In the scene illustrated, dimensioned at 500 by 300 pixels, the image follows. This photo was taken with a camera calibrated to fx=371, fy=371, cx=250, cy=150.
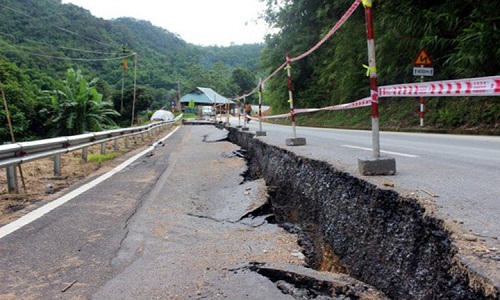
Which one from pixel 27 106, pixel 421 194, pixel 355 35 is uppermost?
pixel 355 35

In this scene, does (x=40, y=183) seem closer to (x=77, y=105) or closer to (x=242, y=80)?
(x=77, y=105)

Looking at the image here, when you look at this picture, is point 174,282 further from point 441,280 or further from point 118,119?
point 118,119

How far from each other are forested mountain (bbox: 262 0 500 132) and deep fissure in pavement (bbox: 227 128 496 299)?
780cm

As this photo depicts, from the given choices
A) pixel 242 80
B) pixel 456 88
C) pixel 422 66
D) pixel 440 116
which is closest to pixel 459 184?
pixel 456 88

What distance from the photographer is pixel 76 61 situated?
46906 mm

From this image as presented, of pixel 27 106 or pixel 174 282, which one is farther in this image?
pixel 27 106

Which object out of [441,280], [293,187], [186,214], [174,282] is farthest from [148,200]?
[441,280]

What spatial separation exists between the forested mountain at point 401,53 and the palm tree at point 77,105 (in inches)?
499

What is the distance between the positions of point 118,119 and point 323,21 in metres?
29.0

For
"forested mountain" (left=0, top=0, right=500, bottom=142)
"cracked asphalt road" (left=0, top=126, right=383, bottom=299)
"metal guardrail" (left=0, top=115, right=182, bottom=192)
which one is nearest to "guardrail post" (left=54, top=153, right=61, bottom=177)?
"metal guardrail" (left=0, top=115, right=182, bottom=192)

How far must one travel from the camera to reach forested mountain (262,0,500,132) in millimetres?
A: 9859

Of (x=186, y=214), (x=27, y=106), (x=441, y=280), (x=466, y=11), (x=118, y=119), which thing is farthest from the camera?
(x=118, y=119)

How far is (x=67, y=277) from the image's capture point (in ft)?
7.22

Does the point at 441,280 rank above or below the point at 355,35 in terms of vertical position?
below
